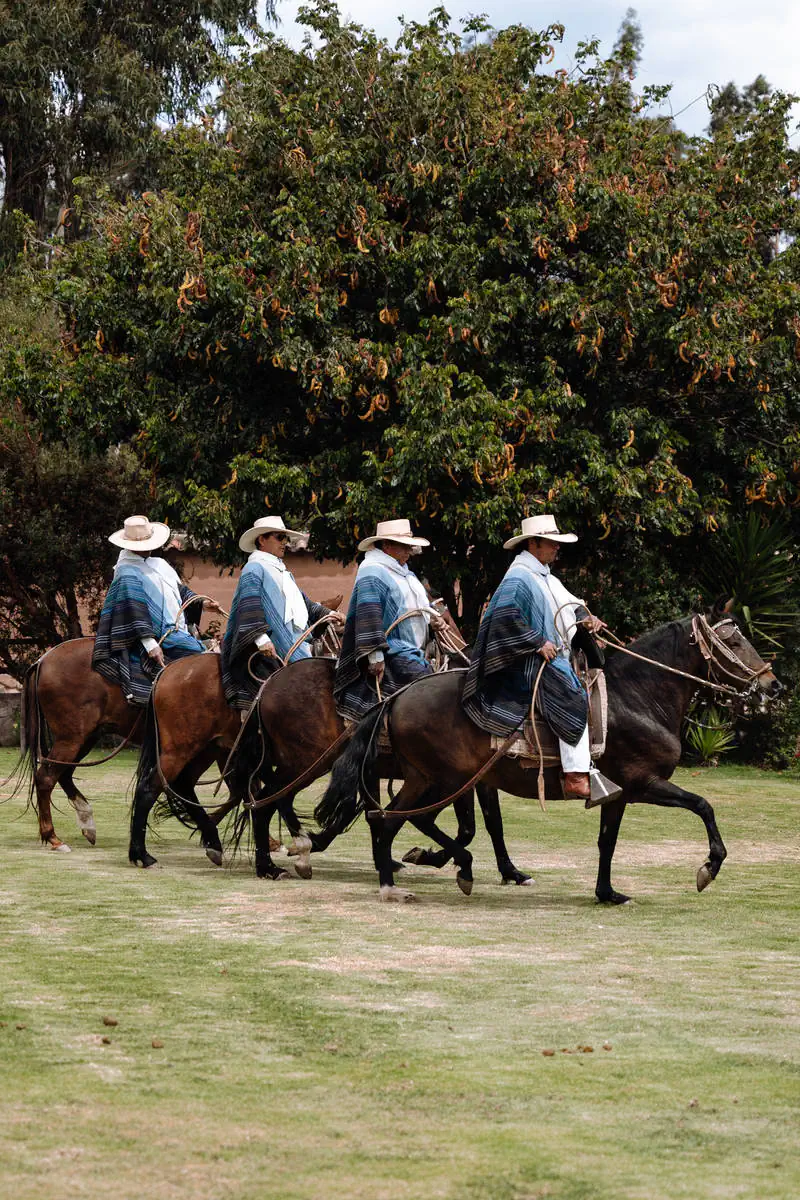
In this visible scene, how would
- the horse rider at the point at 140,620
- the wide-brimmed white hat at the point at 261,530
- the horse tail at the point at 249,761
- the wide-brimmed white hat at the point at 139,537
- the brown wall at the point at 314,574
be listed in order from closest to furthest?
the horse tail at the point at 249,761, the wide-brimmed white hat at the point at 261,530, the horse rider at the point at 140,620, the wide-brimmed white hat at the point at 139,537, the brown wall at the point at 314,574

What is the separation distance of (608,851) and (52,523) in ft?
50.3

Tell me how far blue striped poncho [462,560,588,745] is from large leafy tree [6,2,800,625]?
27.1ft

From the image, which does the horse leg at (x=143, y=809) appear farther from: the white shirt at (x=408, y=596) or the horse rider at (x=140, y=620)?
the white shirt at (x=408, y=596)

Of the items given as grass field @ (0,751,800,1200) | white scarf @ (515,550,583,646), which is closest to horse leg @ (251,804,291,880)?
grass field @ (0,751,800,1200)

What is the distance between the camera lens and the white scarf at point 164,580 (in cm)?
1220

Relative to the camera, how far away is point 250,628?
36.5 ft

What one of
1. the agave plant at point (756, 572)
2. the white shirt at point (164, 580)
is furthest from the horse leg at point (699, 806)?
the agave plant at point (756, 572)

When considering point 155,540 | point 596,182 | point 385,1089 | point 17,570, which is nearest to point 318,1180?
point 385,1089

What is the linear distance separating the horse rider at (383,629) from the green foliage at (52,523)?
13158mm

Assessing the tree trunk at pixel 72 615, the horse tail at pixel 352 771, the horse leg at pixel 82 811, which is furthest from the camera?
the tree trunk at pixel 72 615

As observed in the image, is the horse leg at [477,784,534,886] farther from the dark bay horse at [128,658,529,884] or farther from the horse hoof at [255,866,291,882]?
the horse hoof at [255,866,291,882]

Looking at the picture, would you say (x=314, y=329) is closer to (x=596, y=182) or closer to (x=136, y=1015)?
(x=596, y=182)

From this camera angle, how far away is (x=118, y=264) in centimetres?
2064

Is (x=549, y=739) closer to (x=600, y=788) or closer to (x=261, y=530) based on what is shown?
(x=600, y=788)
